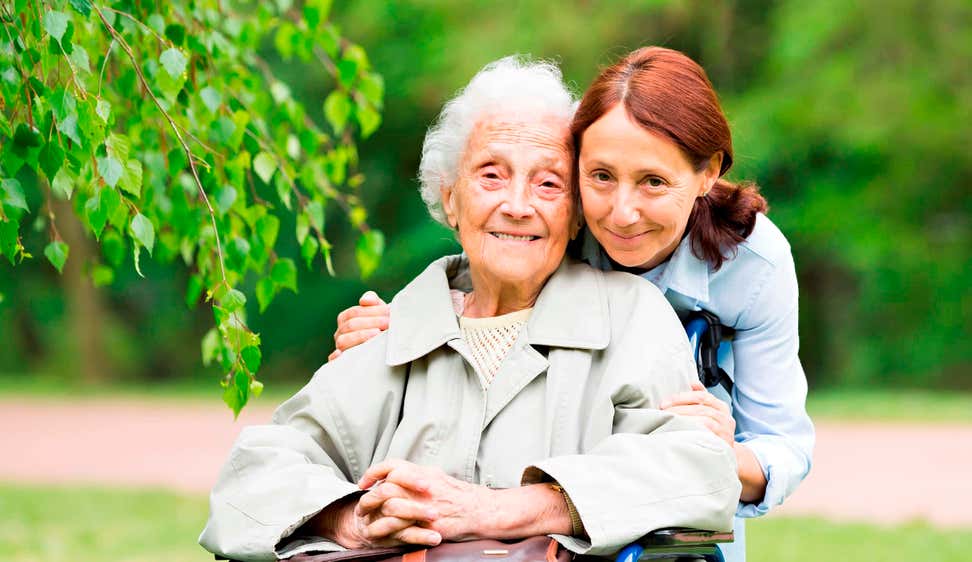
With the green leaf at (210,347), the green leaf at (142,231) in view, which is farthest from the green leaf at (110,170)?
the green leaf at (210,347)

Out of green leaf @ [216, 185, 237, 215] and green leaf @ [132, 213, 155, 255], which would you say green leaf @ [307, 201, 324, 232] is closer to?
green leaf @ [216, 185, 237, 215]

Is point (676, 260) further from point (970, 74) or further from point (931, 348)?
point (931, 348)

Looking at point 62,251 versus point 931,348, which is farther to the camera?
point 931,348

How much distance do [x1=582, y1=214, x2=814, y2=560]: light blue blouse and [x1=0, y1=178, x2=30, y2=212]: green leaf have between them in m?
1.18

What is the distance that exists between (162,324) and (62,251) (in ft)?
60.2

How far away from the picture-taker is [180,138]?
279cm

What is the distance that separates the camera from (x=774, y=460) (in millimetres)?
2918

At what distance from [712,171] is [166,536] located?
16.3 feet

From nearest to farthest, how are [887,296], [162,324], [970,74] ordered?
[970,74] → [887,296] → [162,324]

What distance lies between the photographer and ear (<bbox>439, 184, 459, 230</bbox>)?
9.93ft

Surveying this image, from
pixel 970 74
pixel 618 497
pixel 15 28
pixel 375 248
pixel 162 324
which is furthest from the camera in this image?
pixel 162 324

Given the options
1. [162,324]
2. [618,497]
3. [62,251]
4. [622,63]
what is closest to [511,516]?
[618,497]

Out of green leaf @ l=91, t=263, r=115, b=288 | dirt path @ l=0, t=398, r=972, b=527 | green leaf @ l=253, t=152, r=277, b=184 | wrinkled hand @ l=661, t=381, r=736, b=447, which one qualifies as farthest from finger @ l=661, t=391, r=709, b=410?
dirt path @ l=0, t=398, r=972, b=527

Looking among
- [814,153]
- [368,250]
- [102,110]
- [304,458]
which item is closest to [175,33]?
[102,110]
